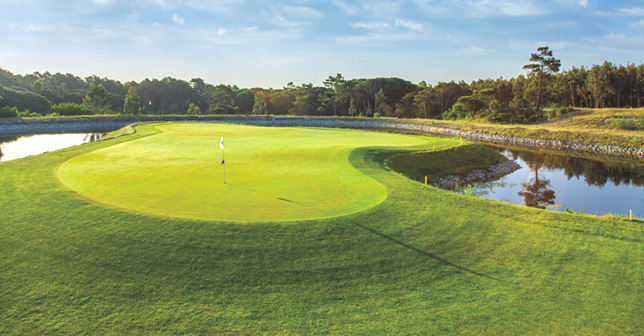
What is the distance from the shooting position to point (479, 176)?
23328 mm

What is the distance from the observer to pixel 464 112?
232 feet

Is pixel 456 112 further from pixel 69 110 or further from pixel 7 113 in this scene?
pixel 7 113

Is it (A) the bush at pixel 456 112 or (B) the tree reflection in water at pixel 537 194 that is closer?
(B) the tree reflection in water at pixel 537 194

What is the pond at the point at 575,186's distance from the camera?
1744 centimetres

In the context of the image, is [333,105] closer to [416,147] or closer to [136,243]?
[416,147]

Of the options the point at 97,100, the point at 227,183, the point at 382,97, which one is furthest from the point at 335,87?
the point at 227,183

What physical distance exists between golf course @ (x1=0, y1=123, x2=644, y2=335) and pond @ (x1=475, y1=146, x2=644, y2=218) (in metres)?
5.59

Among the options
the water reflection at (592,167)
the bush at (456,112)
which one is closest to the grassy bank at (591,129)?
the water reflection at (592,167)

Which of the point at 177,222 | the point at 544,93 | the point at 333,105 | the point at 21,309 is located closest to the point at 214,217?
the point at 177,222

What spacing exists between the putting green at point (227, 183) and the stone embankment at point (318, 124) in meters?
29.1

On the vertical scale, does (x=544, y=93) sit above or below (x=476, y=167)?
above

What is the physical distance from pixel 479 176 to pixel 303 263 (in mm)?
18724

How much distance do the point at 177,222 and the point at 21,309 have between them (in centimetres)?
349

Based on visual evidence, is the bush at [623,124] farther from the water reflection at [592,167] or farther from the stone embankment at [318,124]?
the water reflection at [592,167]
